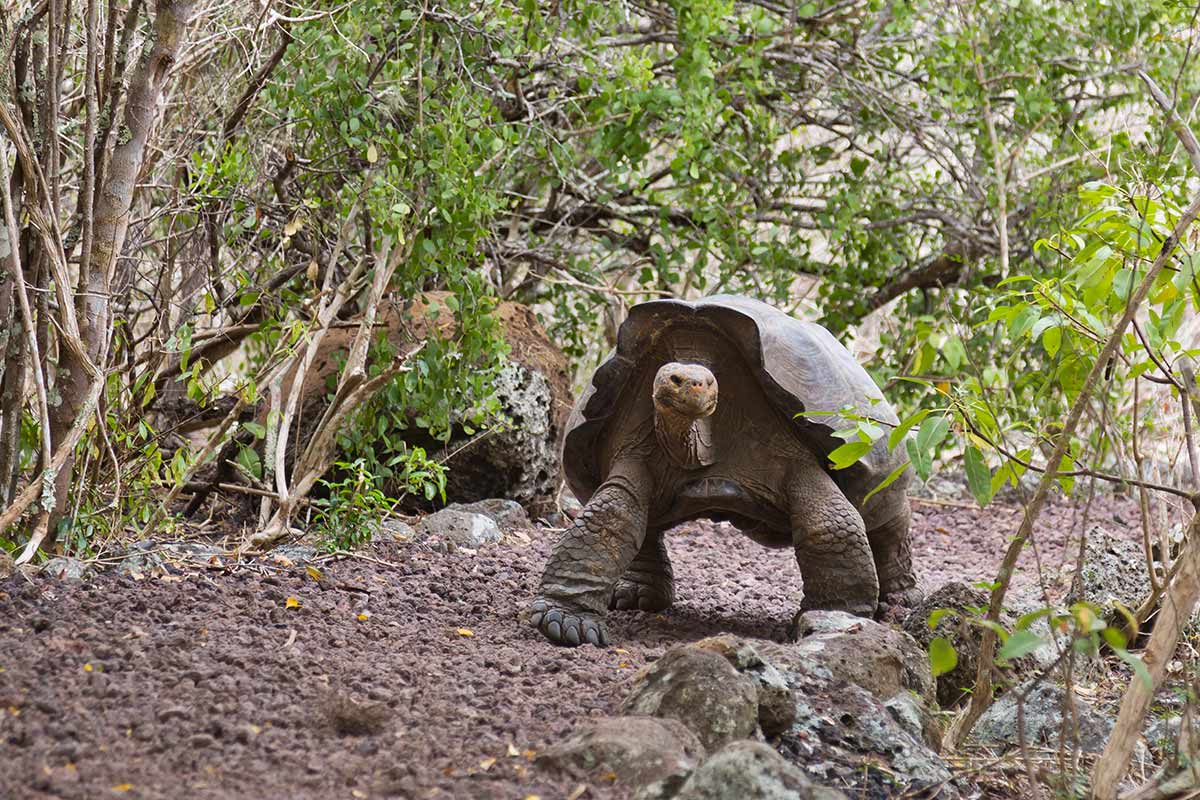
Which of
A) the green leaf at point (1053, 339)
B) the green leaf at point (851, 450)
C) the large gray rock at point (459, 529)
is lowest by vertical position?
the large gray rock at point (459, 529)

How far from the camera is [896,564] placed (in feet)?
14.3

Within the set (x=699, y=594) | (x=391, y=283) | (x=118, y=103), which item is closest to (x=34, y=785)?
(x=118, y=103)

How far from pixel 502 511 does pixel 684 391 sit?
6.71 ft

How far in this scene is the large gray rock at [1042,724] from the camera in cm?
303

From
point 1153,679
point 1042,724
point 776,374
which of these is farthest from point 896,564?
point 1153,679

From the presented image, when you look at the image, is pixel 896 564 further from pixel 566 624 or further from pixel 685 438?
pixel 566 624

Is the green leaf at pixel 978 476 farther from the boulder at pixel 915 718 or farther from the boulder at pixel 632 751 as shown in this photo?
the boulder at pixel 632 751

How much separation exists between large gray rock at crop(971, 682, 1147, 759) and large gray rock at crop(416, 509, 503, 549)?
2195 millimetres

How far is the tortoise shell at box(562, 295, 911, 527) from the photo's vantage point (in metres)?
3.71

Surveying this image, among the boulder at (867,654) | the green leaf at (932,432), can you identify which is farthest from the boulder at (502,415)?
the green leaf at (932,432)

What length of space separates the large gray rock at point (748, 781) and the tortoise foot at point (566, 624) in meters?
1.26

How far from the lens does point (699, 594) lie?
15.0 ft

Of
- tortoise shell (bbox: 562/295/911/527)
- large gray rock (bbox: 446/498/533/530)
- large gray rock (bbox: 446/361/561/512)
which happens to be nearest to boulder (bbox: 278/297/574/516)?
large gray rock (bbox: 446/361/561/512)

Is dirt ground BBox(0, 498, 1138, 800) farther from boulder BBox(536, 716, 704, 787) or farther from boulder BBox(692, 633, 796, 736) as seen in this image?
boulder BBox(692, 633, 796, 736)
